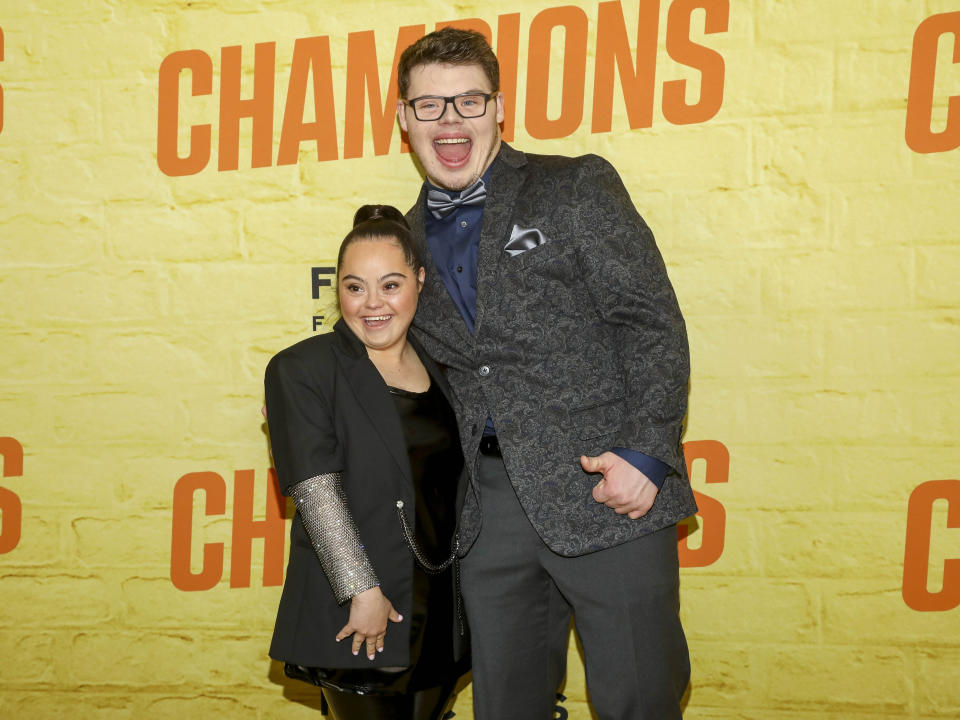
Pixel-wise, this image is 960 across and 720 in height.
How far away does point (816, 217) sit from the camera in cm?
194

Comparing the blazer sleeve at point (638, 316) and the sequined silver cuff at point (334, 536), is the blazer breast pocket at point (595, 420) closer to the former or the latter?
the blazer sleeve at point (638, 316)

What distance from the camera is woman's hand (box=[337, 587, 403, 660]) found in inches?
58.0

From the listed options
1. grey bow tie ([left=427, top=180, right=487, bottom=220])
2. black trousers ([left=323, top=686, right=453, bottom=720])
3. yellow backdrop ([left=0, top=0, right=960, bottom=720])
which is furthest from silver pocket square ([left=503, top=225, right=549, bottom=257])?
black trousers ([left=323, top=686, right=453, bottom=720])

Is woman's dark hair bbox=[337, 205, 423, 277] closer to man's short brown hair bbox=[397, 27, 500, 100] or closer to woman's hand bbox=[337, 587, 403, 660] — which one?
man's short brown hair bbox=[397, 27, 500, 100]

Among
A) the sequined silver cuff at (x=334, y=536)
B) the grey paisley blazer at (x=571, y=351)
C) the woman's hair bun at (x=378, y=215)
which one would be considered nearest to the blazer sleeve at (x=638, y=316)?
the grey paisley blazer at (x=571, y=351)

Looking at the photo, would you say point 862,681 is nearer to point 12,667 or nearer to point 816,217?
point 816,217

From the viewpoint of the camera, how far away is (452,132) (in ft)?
5.49

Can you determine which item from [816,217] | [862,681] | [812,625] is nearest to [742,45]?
[816,217]

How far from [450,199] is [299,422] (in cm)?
53

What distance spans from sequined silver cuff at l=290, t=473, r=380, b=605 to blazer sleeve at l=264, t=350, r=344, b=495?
24 millimetres

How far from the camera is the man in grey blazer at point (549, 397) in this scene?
154 cm

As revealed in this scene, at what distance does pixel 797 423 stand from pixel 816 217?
0.46 meters

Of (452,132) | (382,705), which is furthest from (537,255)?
(382,705)

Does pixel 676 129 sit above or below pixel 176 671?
above
